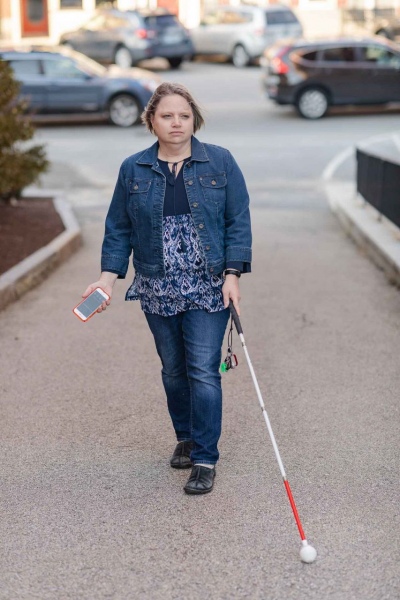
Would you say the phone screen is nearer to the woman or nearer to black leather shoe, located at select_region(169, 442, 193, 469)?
the woman

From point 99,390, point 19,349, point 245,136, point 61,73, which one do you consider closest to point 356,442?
point 99,390

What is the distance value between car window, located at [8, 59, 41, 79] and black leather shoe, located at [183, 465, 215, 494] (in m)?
19.1

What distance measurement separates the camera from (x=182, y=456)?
5266 mm

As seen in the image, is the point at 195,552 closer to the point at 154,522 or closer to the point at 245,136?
the point at 154,522

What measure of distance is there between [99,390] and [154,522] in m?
2.11

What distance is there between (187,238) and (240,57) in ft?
107

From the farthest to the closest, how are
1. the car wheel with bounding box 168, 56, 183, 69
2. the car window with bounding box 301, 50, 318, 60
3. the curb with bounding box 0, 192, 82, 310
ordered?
the car wheel with bounding box 168, 56, 183, 69 → the car window with bounding box 301, 50, 318, 60 → the curb with bounding box 0, 192, 82, 310

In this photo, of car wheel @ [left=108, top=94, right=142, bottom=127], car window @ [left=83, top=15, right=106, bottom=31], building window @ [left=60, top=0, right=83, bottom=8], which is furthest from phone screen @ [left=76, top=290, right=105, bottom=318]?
building window @ [left=60, top=0, right=83, bottom=8]

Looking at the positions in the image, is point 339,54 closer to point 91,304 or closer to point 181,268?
point 181,268

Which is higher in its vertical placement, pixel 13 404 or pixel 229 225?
pixel 229 225

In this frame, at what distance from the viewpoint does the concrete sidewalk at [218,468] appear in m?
4.12

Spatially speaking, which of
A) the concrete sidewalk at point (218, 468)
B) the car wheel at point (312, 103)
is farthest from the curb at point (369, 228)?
the car wheel at point (312, 103)

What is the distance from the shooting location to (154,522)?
4617 mm

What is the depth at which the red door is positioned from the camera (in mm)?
43656
